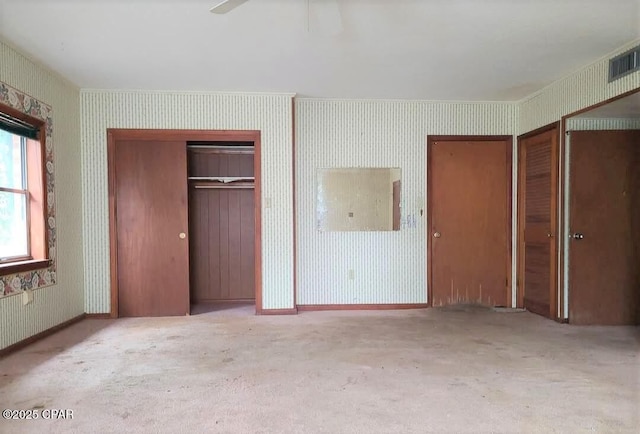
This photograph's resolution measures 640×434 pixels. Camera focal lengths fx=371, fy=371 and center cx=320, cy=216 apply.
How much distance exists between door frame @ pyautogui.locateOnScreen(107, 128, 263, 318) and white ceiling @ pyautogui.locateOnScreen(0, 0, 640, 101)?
1.56 feet

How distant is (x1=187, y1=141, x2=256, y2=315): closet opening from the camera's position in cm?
470

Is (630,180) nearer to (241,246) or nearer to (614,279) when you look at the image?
(614,279)

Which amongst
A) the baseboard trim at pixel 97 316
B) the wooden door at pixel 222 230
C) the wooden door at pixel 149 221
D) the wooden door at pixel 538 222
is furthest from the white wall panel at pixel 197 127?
the wooden door at pixel 538 222

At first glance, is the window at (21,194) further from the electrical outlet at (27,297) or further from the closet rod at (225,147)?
the closet rod at (225,147)

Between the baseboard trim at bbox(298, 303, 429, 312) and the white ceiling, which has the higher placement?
the white ceiling

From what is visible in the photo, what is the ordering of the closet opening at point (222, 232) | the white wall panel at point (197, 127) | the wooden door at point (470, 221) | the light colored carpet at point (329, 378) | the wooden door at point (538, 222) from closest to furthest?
the light colored carpet at point (329, 378) → the wooden door at point (538, 222) → the white wall panel at point (197, 127) → the wooden door at point (470, 221) → the closet opening at point (222, 232)

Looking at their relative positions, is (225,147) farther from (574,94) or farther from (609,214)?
(609,214)

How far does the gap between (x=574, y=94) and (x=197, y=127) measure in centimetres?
383

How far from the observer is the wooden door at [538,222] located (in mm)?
3861

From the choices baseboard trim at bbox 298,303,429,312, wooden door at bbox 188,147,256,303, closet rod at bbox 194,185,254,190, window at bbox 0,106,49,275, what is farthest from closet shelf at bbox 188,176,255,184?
baseboard trim at bbox 298,303,429,312

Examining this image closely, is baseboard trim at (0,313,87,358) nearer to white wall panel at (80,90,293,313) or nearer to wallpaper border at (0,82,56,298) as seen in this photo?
white wall panel at (80,90,293,313)

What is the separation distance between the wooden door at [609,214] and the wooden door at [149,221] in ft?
13.5

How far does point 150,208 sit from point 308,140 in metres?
1.92

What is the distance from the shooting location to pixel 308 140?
4.36m
